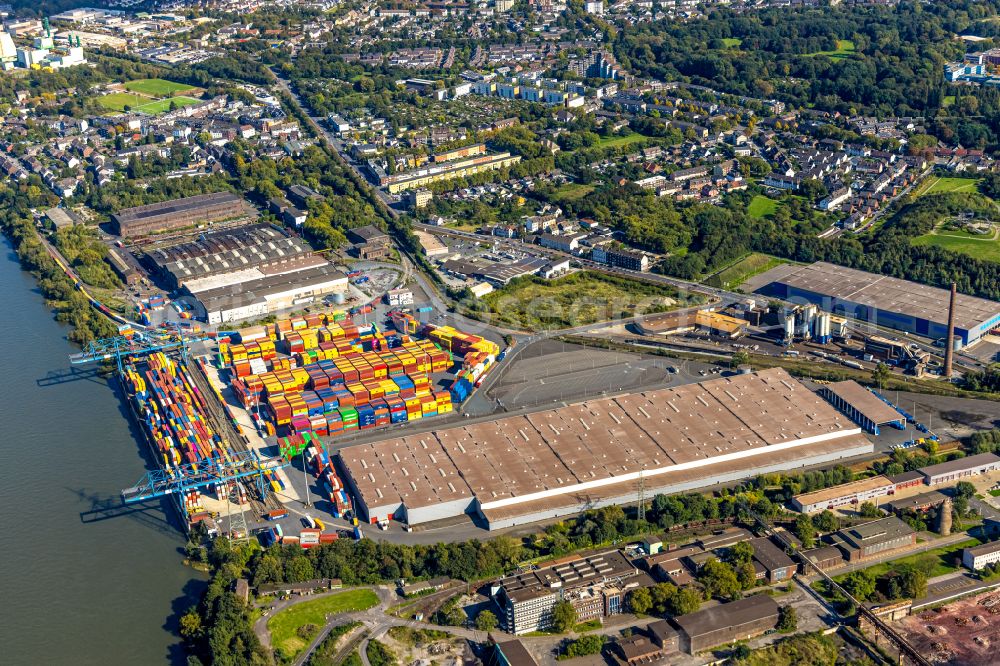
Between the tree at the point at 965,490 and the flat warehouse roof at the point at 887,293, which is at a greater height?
the flat warehouse roof at the point at 887,293

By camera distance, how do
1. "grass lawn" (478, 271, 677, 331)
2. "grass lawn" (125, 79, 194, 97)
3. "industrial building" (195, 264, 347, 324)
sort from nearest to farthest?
"grass lawn" (478, 271, 677, 331)
"industrial building" (195, 264, 347, 324)
"grass lawn" (125, 79, 194, 97)

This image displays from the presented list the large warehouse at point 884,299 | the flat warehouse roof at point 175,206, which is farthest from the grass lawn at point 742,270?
the flat warehouse roof at point 175,206

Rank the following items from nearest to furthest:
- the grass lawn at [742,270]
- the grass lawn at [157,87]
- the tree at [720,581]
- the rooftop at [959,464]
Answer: the tree at [720,581] → the rooftop at [959,464] → the grass lawn at [742,270] → the grass lawn at [157,87]

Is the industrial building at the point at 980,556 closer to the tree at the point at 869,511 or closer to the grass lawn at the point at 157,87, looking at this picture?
the tree at the point at 869,511

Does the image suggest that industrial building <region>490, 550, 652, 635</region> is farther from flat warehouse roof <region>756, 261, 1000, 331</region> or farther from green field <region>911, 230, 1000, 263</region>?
green field <region>911, 230, 1000, 263</region>

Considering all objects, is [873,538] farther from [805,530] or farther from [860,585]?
[860,585]

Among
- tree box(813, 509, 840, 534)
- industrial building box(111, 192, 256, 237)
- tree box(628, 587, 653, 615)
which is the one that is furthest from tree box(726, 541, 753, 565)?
industrial building box(111, 192, 256, 237)

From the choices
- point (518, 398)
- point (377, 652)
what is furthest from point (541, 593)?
point (518, 398)
